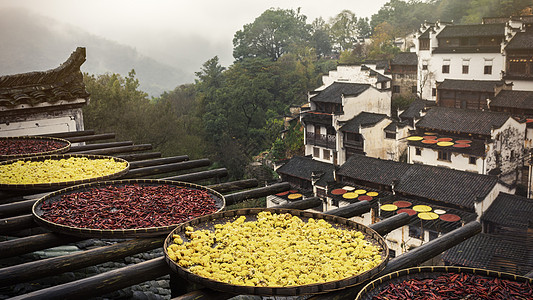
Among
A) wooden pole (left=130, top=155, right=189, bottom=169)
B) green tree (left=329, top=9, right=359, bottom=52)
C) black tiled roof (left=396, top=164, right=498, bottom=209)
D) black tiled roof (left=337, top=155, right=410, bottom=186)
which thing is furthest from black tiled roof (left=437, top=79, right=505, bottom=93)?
green tree (left=329, top=9, right=359, bottom=52)

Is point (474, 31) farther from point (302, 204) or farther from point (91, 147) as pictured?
point (302, 204)

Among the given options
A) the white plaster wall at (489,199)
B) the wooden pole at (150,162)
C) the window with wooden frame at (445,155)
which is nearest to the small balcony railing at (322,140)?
the window with wooden frame at (445,155)

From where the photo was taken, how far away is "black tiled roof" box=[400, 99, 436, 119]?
26.9 metres

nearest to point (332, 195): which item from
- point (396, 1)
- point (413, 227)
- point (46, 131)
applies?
point (413, 227)

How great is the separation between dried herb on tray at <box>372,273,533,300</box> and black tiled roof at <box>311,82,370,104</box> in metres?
23.6

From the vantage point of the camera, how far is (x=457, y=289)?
2.58 meters

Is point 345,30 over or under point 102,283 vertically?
over

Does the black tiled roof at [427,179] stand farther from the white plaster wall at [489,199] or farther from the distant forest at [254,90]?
the distant forest at [254,90]

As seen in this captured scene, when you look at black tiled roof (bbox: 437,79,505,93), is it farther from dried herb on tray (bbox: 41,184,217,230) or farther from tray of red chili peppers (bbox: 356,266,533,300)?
tray of red chili peppers (bbox: 356,266,533,300)

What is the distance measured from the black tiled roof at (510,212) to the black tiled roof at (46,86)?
13249 mm

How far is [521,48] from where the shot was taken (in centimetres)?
2447

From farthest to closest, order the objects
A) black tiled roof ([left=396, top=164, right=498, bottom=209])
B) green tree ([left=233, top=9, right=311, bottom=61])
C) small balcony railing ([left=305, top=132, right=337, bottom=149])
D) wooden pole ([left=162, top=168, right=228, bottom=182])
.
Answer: green tree ([left=233, top=9, right=311, bottom=61]) → small balcony railing ([left=305, top=132, right=337, bottom=149]) → black tiled roof ([left=396, top=164, right=498, bottom=209]) → wooden pole ([left=162, top=168, right=228, bottom=182])

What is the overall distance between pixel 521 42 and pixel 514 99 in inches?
132

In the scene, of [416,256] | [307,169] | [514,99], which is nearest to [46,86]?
[416,256]
